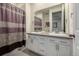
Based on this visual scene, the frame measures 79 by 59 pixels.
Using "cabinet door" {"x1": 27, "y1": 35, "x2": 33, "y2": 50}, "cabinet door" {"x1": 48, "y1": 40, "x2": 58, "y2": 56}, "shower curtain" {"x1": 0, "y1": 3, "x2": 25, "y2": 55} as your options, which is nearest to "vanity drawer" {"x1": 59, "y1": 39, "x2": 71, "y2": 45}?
"cabinet door" {"x1": 48, "y1": 40, "x2": 58, "y2": 56}

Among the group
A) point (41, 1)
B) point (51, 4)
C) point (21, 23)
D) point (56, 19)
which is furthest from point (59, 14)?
point (21, 23)

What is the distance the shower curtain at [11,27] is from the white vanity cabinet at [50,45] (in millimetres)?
270

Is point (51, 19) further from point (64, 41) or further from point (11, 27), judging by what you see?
point (11, 27)

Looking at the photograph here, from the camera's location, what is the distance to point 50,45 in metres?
2.05

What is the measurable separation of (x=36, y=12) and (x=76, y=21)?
4.54 ft

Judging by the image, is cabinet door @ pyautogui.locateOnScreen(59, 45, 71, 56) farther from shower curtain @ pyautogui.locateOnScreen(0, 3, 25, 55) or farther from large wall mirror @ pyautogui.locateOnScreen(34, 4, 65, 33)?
shower curtain @ pyautogui.locateOnScreen(0, 3, 25, 55)

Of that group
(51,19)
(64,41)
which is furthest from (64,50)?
(51,19)

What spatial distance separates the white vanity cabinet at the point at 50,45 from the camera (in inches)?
70.4

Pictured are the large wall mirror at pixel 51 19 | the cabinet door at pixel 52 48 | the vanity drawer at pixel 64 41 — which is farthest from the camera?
the large wall mirror at pixel 51 19

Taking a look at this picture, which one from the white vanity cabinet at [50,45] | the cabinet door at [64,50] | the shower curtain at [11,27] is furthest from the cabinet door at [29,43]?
the cabinet door at [64,50]

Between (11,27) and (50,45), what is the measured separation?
1107 millimetres

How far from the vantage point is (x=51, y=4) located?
6.93 ft

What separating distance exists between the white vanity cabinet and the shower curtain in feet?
0.89

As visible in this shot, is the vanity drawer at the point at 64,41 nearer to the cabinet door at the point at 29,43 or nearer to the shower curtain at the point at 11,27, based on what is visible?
the cabinet door at the point at 29,43
